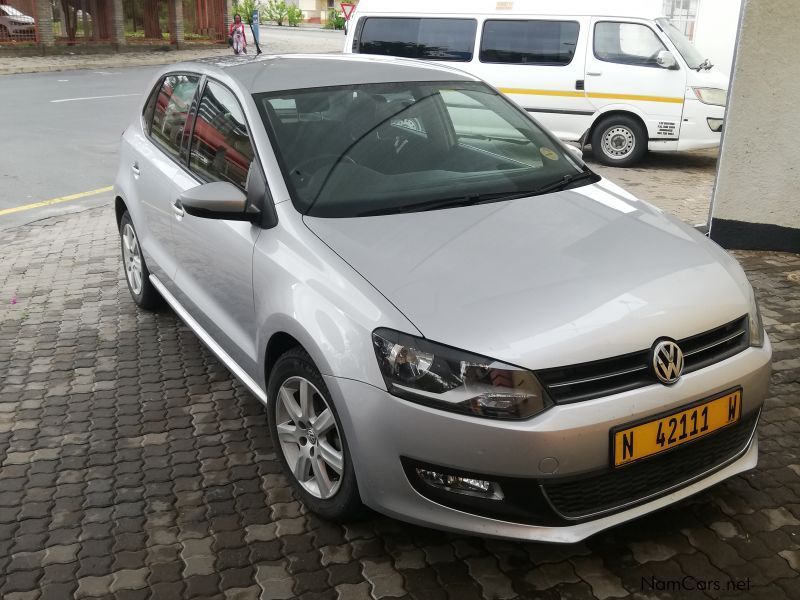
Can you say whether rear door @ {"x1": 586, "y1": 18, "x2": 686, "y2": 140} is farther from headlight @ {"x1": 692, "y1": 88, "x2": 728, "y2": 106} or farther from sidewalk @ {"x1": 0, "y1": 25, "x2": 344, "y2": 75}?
sidewalk @ {"x1": 0, "y1": 25, "x2": 344, "y2": 75}

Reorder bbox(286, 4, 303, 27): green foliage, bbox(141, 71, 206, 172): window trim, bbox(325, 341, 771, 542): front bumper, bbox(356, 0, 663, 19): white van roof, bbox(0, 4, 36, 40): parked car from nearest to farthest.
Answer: bbox(325, 341, 771, 542): front bumper, bbox(141, 71, 206, 172): window trim, bbox(356, 0, 663, 19): white van roof, bbox(0, 4, 36, 40): parked car, bbox(286, 4, 303, 27): green foliage

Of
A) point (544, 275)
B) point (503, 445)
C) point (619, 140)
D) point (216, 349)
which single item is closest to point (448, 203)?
point (544, 275)

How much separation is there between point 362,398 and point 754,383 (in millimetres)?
1375

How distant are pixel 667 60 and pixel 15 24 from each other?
2415cm

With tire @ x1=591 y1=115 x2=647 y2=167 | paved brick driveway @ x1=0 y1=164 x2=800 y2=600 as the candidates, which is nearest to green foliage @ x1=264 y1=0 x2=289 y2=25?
tire @ x1=591 y1=115 x2=647 y2=167

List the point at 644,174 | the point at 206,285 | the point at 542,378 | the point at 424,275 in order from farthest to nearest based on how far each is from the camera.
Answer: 1. the point at 644,174
2. the point at 206,285
3. the point at 424,275
4. the point at 542,378

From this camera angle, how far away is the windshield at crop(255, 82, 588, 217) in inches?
136

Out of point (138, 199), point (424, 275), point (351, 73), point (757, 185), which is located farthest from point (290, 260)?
point (757, 185)

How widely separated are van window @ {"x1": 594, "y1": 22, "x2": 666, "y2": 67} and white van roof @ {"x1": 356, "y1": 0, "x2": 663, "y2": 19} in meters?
0.16

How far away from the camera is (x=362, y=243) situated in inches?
122

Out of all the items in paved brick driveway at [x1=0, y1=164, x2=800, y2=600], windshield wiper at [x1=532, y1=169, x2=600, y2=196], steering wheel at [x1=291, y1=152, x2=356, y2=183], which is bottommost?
paved brick driveway at [x1=0, y1=164, x2=800, y2=600]

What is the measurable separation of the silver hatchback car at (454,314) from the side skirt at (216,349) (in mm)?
18

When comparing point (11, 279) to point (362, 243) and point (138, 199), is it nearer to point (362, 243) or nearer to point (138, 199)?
point (138, 199)

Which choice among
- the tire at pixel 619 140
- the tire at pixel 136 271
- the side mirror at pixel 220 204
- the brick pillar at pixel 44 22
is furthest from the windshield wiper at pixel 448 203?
the brick pillar at pixel 44 22
